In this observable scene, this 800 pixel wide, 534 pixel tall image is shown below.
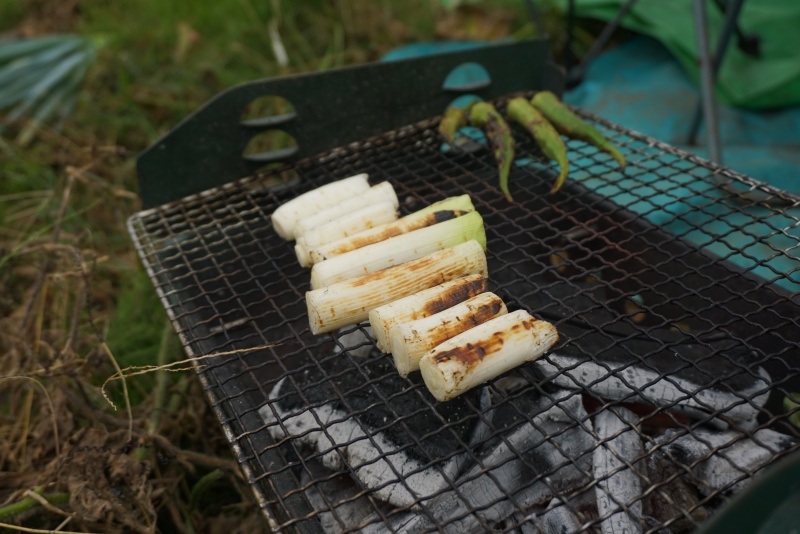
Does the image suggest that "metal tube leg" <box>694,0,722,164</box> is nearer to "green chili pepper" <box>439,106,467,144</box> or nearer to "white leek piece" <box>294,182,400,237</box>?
"green chili pepper" <box>439,106,467,144</box>

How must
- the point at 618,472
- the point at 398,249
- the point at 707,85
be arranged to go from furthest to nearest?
the point at 707,85
the point at 398,249
the point at 618,472

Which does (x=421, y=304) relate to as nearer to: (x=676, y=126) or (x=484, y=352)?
(x=484, y=352)

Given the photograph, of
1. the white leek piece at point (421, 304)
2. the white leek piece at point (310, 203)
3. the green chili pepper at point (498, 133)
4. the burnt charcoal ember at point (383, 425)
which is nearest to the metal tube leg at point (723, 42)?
the green chili pepper at point (498, 133)

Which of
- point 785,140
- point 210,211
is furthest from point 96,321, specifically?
point 785,140

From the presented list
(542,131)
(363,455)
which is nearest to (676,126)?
(542,131)

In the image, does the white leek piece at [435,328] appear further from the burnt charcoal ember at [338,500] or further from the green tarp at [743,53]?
the green tarp at [743,53]

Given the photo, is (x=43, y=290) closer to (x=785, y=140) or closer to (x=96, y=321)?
(x=96, y=321)
